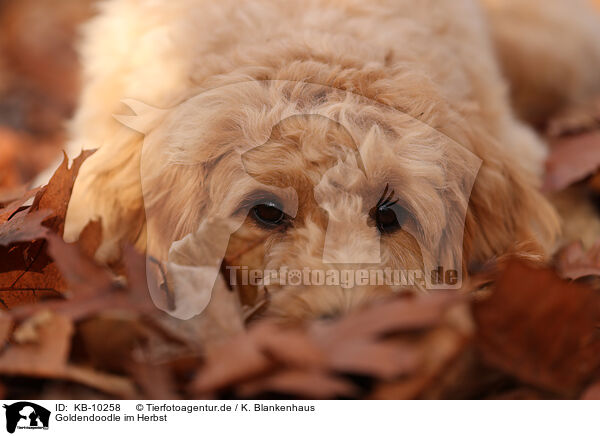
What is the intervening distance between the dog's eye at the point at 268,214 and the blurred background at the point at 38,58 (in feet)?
9.23

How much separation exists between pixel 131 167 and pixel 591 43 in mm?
2686

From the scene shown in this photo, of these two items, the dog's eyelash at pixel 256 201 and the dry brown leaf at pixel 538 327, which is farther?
the dog's eyelash at pixel 256 201

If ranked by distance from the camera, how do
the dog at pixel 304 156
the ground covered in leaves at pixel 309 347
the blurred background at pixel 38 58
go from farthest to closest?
the blurred background at pixel 38 58
the dog at pixel 304 156
the ground covered in leaves at pixel 309 347

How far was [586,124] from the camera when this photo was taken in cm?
254

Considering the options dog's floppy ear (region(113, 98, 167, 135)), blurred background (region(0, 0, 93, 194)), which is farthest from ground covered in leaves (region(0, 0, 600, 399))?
blurred background (region(0, 0, 93, 194))

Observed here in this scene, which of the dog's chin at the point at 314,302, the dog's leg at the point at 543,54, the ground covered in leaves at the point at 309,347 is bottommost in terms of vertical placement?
the ground covered in leaves at the point at 309,347

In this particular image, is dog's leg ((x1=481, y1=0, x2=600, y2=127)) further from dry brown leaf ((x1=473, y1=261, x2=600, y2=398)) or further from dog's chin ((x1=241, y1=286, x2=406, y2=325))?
dry brown leaf ((x1=473, y1=261, x2=600, y2=398))

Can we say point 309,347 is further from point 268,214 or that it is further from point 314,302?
point 268,214

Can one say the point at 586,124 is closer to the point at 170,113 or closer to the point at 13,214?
the point at 170,113

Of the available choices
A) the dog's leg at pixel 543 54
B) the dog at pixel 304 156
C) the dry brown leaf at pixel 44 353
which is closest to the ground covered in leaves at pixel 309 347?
the dry brown leaf at pixel 44 353

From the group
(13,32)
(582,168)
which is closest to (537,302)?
(582,168)

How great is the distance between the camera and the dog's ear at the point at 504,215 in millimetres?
1645
